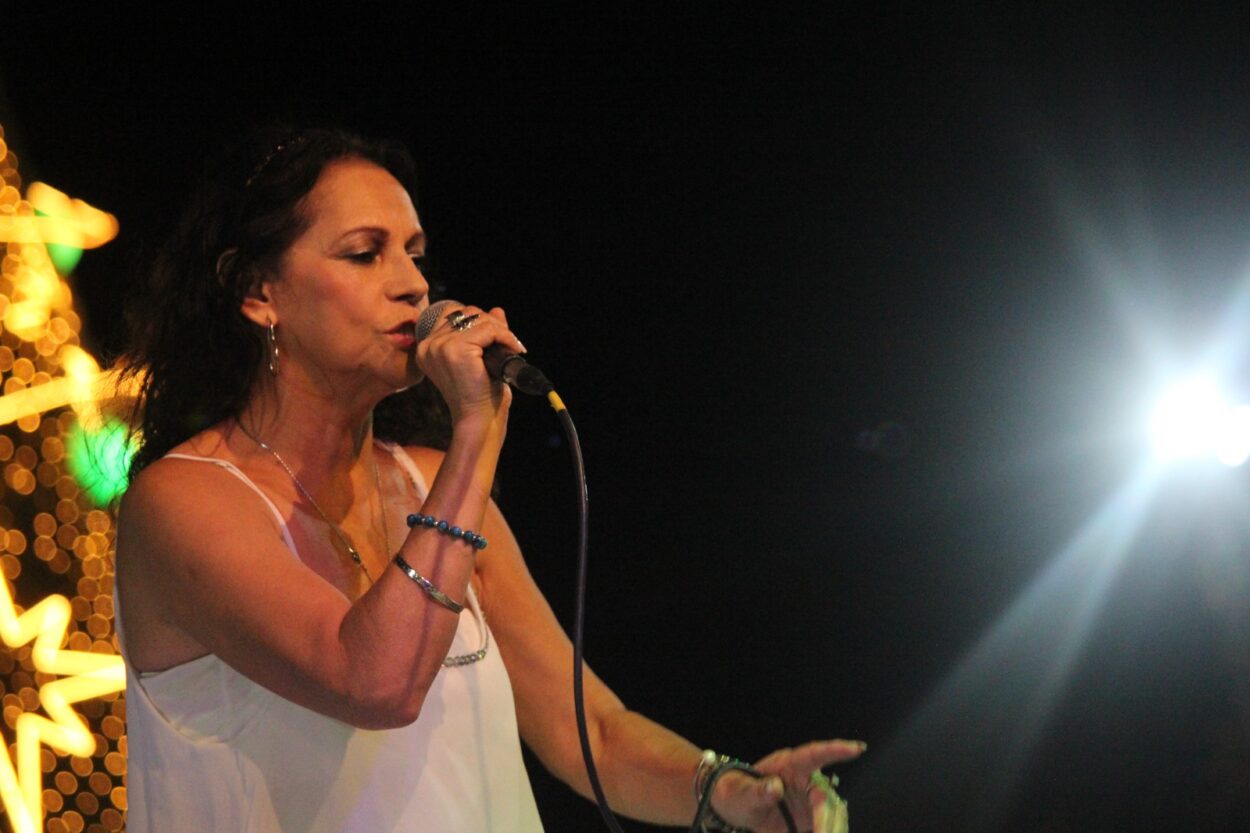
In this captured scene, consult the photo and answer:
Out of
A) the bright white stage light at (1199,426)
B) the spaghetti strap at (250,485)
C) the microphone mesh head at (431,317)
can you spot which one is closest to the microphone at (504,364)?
the microphone mesh head at (431,317)

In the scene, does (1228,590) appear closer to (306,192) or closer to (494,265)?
(494,265)

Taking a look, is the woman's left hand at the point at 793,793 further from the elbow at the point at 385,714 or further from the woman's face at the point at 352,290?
the woman's face at the point at 352,290

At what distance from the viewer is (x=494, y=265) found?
2795mm

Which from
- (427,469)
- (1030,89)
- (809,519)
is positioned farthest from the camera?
(809,519)

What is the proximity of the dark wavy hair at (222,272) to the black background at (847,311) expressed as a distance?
926 millimetres

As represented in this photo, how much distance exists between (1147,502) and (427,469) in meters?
1.60

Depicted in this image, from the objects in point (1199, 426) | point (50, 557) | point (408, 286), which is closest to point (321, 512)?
point (408, 286)

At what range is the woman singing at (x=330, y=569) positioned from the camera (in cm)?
127

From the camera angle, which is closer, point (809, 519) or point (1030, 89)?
point (1030, 89)

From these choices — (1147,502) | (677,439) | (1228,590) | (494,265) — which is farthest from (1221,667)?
(494,265)

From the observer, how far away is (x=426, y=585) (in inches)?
48.8

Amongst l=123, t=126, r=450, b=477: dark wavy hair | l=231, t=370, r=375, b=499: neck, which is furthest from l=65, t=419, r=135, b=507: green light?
l=231, t=370, r=375, b=499: neck

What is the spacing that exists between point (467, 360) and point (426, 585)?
23 centimetres

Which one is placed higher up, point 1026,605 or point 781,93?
point 781,93
